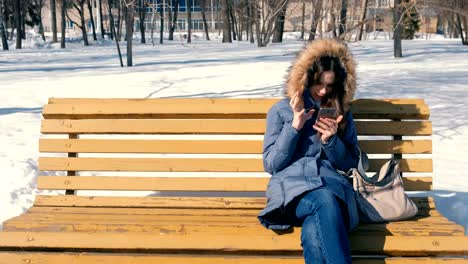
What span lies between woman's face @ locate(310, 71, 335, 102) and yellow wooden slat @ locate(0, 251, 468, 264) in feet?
3.27

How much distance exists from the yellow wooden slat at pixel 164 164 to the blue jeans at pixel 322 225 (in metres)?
0.86

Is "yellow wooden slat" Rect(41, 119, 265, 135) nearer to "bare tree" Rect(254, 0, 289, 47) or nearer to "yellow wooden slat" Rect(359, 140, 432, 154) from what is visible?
"yellow wooden slat" Rect(359, 140, 432, 154)

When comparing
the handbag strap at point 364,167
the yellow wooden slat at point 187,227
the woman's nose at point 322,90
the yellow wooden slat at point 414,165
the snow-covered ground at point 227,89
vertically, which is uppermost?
the woman's nose at point 322,90

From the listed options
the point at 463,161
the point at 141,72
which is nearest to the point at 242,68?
the point at 141,72

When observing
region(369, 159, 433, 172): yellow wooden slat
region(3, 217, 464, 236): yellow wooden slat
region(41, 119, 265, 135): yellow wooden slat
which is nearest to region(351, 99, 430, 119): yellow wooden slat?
region(369, 159, 433, 172): yellow wooden slat

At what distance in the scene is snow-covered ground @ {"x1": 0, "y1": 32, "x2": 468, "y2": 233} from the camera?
6578 mm

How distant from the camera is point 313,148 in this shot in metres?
4.17

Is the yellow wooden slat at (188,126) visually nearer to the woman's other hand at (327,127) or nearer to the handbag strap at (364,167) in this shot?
the handbag strap at (364,167)

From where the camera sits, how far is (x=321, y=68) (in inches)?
164

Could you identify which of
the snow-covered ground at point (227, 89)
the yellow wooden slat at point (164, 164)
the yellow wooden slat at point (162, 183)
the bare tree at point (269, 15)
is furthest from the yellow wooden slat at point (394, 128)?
the bare tree at point (269, 15)

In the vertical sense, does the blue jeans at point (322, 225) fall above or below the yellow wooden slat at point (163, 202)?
above

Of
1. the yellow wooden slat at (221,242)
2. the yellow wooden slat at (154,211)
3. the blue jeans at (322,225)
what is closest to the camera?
the blue jeans at (322,225)

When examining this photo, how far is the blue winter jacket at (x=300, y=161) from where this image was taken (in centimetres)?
384

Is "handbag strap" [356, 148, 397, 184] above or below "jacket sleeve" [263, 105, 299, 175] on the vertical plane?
below
